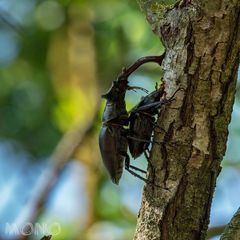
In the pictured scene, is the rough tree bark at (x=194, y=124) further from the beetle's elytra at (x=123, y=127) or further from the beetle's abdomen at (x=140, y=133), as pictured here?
the beetle's abdomen at (x=140, y=133)

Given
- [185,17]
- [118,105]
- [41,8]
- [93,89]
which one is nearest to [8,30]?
[41,8]

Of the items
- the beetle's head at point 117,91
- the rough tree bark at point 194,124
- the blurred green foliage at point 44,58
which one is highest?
the blurred green foliage at point 44,58

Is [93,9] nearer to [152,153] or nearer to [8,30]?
[8,30]

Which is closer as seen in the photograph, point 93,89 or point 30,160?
point 93,89

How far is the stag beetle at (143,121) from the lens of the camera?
3.48 meters

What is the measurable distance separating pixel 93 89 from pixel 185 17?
472 centimetres

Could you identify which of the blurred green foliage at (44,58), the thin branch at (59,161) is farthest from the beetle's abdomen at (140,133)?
the blurred green foliage at (44,58)

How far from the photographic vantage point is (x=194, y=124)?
119 inches

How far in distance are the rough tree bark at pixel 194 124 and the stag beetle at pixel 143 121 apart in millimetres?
252

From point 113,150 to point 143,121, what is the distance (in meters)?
0.34

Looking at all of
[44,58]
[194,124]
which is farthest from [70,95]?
[194,124]

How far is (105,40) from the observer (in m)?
8.18

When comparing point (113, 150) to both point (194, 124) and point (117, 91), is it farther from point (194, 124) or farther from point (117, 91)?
point (194, 124)

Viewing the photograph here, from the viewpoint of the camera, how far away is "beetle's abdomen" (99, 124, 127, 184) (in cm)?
391
